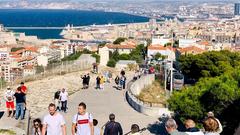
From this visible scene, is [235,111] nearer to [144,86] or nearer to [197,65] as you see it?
[144,86]

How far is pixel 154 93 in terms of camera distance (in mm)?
22891

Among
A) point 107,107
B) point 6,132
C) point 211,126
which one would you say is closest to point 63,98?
point 107,107

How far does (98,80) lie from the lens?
787 inches

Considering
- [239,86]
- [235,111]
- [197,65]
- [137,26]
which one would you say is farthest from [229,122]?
[137,26]

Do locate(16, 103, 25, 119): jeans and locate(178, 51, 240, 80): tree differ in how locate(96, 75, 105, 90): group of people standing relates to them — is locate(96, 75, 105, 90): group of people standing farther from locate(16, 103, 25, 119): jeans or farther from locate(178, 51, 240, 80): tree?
locate(178, 51, 240, 80): tree

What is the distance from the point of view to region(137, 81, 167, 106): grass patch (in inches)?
829

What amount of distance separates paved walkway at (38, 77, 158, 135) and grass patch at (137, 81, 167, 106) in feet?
4.91

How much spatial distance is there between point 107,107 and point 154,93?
20.4ft

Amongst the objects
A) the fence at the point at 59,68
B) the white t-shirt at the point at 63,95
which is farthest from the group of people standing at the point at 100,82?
the white t-shirt at the point at 63,95

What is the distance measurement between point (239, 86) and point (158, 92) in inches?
381

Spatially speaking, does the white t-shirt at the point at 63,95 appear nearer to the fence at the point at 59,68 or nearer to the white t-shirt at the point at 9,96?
the white t-shirt at the point at 9,96

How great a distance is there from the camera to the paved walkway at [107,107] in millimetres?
14941

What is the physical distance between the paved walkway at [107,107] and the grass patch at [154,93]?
1497 mm

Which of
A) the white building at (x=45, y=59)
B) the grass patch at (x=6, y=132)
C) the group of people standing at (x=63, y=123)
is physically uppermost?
the group of people standing at (x=63, y=123)
